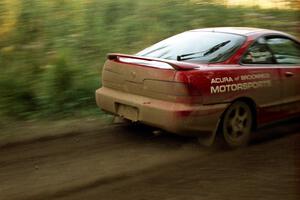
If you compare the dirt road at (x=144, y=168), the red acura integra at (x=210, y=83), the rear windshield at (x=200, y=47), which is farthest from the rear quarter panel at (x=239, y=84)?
the dirt road at (x=144, y=168)

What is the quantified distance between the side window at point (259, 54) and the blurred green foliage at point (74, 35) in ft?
2.34

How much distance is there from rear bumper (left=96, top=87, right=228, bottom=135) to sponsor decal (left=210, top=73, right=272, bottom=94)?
0.20m

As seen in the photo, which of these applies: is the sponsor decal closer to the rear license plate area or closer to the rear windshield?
the rear windshield

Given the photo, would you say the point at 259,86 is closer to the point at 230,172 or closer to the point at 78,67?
the point at 230,172

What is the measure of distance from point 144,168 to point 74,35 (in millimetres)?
5200

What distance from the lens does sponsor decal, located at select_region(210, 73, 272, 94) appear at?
5828 millimetres

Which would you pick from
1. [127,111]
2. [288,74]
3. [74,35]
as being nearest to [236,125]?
[288,74]

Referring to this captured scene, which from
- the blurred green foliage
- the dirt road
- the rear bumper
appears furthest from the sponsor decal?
the blurred green foliage

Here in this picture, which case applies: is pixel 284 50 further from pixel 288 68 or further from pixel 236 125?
pixel 236 125

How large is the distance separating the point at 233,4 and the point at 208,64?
734 cm

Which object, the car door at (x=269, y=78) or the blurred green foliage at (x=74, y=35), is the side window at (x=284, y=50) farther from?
the blurred green foliage at (x=74, y=35)

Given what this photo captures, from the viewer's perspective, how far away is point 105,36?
10375mm

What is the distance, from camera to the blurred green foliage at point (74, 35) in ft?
26.0

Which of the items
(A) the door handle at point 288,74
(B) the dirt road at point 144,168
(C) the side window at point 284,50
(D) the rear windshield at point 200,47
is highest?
(D) the rear windshield at point 200,47
